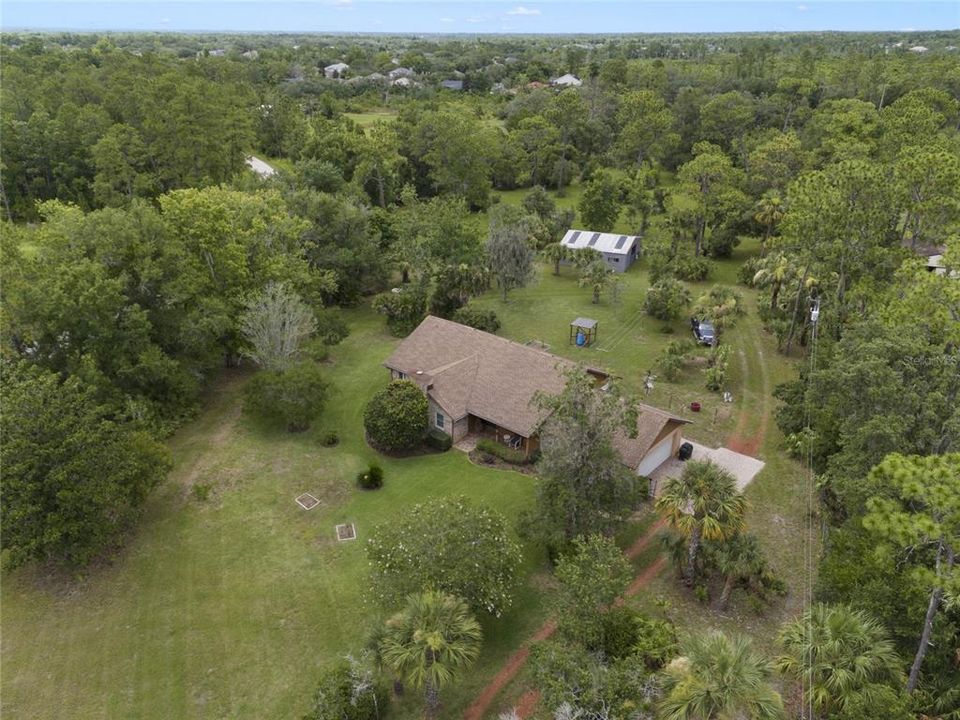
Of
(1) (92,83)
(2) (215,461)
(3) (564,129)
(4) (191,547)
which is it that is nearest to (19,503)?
(4) (191,547)

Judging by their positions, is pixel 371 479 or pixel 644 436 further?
pixel 371 479

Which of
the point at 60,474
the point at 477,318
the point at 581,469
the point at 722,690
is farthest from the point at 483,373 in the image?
the point at 722,690

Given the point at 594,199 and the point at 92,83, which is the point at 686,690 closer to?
the point at 594,199

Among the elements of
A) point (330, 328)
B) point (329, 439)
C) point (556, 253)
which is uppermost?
point (330, 328)

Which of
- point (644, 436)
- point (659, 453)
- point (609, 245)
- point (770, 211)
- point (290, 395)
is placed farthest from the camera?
point (609, 245)

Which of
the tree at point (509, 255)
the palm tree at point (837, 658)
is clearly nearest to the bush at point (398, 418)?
the palm tree at point (837, 658)

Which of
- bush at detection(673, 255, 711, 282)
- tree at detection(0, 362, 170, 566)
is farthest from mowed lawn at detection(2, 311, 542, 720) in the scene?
bush at detection(673, 255, 711, 282)

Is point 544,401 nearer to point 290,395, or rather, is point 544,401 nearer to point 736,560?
point 736,560

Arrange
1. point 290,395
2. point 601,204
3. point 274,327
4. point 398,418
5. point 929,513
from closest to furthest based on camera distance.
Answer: point 929,513, point 398,418, point 290,395, point 274,327, point 601,204
